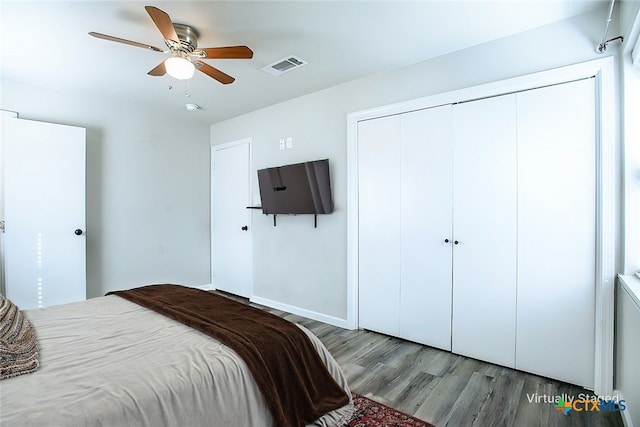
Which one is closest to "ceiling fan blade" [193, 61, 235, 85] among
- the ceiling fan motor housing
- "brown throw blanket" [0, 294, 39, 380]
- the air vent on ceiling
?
the ceiling fan motor housing

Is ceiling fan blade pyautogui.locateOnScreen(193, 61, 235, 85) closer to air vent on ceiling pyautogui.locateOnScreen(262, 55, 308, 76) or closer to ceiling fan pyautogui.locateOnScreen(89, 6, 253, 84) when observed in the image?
ceiling fan pyautogui.locateOnScreen(89, 6, 253, 84)

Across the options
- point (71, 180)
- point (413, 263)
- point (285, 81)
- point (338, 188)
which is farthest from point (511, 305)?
point (71, 180)

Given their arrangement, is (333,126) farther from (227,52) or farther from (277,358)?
(277,358)

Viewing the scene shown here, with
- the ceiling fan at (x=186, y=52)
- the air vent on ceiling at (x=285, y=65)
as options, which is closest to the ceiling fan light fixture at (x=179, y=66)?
the ceiling fan at (x=186, y=52)

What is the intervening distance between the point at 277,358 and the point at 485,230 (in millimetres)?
1941

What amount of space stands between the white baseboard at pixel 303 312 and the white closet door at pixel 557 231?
1643mm

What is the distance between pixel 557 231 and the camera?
223 cm

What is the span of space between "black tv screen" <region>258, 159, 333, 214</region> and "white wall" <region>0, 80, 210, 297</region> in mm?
1409

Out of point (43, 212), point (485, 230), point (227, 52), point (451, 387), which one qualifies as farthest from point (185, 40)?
point (451, 387)

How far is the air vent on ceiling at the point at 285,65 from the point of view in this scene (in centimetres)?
276

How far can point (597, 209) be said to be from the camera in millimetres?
2084

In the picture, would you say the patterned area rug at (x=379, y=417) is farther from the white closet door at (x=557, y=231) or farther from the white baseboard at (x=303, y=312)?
the white baseboard at (x=303, y=312)

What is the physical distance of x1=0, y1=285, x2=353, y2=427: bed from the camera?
103cm

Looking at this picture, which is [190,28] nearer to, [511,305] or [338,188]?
[338,188]
